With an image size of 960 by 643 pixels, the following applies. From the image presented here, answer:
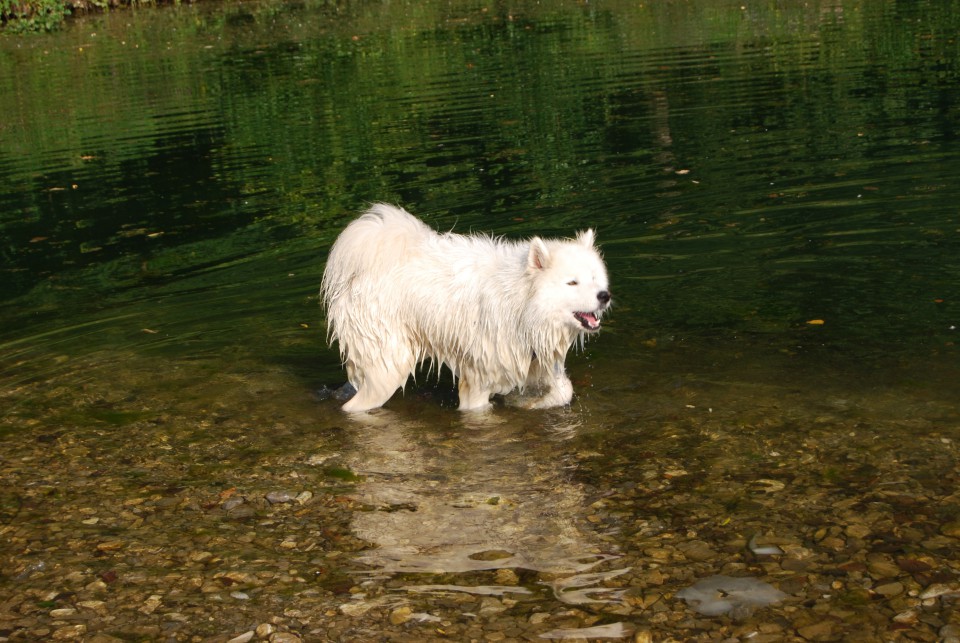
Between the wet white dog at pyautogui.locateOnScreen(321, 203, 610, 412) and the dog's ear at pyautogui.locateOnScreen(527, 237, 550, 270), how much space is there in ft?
0.03

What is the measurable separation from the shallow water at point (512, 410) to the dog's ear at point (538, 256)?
1.27m

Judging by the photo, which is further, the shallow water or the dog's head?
the dog's head

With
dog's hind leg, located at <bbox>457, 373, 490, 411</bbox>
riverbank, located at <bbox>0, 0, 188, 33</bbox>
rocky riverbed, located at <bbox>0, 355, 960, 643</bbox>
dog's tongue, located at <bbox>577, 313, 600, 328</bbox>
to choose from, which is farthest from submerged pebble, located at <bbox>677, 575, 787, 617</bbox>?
riverbank, located at <bbox>0, 0, 188, 33</bbox>

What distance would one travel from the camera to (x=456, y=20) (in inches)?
1371

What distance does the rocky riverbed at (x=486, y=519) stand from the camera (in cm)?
530

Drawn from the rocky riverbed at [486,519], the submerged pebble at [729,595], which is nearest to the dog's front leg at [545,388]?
the rocky riverbed at [486,519]

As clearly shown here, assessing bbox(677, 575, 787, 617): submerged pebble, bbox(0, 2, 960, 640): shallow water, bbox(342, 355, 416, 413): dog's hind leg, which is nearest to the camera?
bbox(677, 575, 787, 617): submerged pebble

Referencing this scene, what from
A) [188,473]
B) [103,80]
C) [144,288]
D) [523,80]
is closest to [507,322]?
[188,473]

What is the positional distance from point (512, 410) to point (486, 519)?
1803 millimetres

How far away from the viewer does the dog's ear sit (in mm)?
7039

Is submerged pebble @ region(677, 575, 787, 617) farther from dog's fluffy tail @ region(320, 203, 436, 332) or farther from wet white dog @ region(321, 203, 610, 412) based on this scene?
dog's fluffy tail @ region(320, 203, 436, 332)

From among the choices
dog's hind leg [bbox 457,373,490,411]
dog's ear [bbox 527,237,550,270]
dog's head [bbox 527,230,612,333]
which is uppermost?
dog's ear [bbox 527,237,550,270]

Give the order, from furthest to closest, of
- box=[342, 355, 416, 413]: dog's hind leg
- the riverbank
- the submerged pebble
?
the riverbank, box=[342, 355, 416, 413]: dog's hind leg, the submerged pebble

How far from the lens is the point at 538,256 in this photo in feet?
23.4
